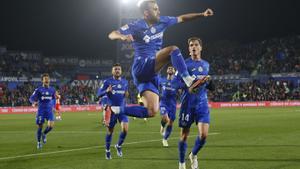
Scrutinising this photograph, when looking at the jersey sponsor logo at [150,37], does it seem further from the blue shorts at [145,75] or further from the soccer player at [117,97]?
the soccer player at [117,97]

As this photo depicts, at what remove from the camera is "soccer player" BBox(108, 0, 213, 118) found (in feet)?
24.8

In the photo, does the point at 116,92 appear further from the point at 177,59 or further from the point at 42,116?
the point at 177,59

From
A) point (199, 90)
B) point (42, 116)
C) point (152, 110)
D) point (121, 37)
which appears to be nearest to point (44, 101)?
point (42, 116)

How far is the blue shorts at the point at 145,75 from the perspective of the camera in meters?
7.64

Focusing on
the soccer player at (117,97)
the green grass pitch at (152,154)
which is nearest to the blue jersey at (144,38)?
the green grass pitch at (152,154)

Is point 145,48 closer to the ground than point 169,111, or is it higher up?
higher up

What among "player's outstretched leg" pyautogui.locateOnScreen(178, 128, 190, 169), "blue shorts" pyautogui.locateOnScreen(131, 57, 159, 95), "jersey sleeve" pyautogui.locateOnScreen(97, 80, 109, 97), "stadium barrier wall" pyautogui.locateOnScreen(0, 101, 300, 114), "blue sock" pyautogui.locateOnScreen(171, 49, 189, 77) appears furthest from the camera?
"stadium barrier wall" pyautogui.locateOnScreen(0, 101, 300, 114)

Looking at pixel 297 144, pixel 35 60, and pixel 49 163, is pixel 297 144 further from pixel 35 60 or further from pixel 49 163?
pixel 35 60

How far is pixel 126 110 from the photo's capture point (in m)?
8.05

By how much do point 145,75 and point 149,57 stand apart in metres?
0.33

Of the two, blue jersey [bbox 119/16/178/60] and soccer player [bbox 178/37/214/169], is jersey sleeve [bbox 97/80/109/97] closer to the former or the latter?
soccer player [bbox 178/37/214/169]

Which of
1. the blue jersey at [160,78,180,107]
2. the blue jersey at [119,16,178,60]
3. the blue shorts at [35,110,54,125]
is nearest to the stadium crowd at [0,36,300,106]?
the blue shorts at [35,110,54,125]

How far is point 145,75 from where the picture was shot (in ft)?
25.5

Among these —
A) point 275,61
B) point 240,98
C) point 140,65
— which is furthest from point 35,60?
point 140,65
